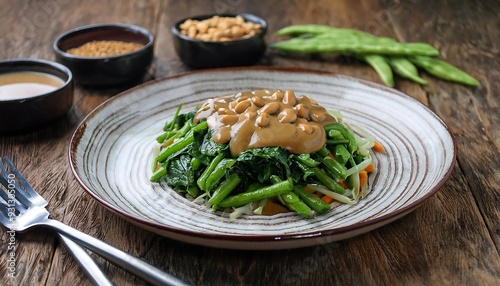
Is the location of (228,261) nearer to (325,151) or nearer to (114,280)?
(114,280)

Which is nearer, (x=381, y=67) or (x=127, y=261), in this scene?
(x=127, y=261)

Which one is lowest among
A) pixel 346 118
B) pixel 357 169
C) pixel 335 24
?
pixel 335 24

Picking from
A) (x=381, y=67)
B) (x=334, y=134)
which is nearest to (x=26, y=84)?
(x=334, y=134)

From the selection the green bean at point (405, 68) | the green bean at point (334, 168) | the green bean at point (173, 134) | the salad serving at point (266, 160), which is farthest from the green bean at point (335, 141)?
the green bean at point (405, 68)

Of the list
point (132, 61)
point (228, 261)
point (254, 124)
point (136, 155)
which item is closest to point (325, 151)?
point (254, 124)

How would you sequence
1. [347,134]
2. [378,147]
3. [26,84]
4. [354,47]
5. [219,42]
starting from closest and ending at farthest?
1. [347,134]
2. [378,147]
3. [26,84]
4. [219,42]
5. [354,47]

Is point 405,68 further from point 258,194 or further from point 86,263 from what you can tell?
point 86,263
